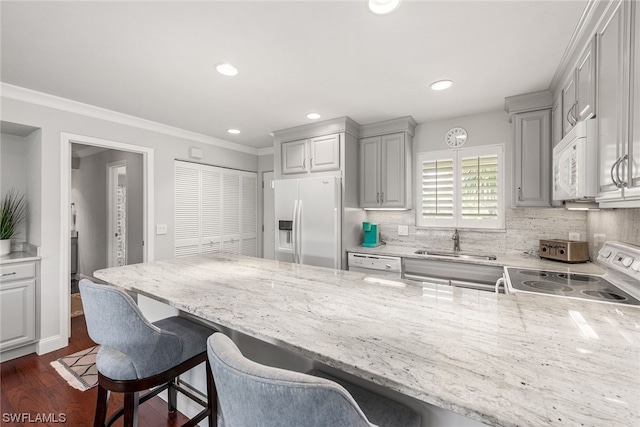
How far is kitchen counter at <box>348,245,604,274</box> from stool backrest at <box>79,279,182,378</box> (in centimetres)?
231

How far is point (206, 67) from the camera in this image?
212cm

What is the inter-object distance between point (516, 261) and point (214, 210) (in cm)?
386

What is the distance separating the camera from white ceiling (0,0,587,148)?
154 cm

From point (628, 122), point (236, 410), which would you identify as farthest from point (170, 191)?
point (628, 122)

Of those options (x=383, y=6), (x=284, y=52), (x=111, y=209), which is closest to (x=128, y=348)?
(x=284, y=52)

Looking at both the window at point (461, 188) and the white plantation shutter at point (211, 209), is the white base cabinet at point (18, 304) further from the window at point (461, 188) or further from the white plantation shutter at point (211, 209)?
the window at point (461, 188)

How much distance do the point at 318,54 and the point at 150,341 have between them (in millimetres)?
Answer: 1924

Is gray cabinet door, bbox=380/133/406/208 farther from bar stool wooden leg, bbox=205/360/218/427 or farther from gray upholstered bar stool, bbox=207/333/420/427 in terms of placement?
gray upholstered bar stool, bbox=207/333/420/427

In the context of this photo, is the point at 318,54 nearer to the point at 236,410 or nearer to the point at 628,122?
the point at 628,122

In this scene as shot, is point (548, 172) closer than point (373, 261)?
Yes

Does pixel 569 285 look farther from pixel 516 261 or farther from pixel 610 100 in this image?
pixel 610 100

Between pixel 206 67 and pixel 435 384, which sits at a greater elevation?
pixel 206 67

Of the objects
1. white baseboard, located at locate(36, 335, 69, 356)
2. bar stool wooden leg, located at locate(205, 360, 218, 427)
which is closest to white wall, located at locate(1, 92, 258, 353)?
white baseboard, located at locate(36, 335, 69, 356)

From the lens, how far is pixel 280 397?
0.58 meters
